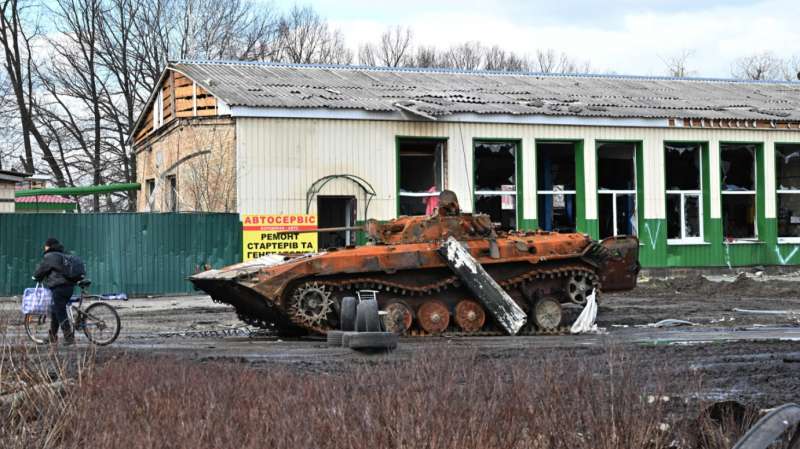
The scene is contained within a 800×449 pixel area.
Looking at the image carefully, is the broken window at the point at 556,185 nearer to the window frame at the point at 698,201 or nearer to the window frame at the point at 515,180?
the window frame at the point at 515,180

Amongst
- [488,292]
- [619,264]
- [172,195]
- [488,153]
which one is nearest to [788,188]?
[488,153]

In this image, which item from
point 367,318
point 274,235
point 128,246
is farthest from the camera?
point 274,235

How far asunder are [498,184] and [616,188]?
3773 millimetres

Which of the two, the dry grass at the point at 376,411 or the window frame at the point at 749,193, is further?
the window frame at the point at 749,193

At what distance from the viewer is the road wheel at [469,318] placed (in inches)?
723

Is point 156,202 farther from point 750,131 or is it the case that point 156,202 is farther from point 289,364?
point 289,364

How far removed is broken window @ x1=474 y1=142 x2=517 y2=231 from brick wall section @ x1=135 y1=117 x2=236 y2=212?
685cm

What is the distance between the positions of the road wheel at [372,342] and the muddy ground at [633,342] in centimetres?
26

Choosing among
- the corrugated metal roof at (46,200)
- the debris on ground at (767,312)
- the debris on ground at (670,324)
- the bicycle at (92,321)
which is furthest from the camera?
the corrugated metal roof at (46,200)

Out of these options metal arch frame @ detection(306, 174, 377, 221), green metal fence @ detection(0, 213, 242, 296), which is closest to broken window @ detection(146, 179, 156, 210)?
green metal fence @ detection(0, 213, 242, 296)

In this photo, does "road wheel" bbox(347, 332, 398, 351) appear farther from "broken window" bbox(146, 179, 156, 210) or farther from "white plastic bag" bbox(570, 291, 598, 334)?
"broken window" bbox(146, 179, 156, 210)

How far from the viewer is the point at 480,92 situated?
31.9 metres

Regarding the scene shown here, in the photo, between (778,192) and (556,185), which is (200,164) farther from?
(778,192)

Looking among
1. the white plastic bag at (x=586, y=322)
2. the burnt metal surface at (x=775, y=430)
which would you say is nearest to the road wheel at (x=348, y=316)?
the white plastic bag at (x=586, y=322)
